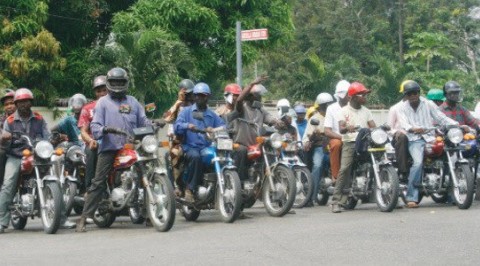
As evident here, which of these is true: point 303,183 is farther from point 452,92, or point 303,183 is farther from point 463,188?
point 452,92

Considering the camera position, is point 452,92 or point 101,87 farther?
point 452,92

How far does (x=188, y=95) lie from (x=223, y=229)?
343 cm

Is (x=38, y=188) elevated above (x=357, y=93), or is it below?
below

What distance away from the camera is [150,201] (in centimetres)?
1191

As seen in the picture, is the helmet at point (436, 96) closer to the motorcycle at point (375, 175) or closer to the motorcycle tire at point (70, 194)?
the motorcycle at point (375, 175)

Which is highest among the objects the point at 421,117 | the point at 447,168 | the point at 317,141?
the point at 421,117

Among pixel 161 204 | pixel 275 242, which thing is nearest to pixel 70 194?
pixel 161 204

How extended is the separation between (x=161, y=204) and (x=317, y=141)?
503 cm

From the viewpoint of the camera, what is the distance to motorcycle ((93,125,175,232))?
38.4 feet

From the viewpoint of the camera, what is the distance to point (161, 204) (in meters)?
11.8

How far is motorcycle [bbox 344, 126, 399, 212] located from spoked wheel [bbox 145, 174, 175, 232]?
3279mm

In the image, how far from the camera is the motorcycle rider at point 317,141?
16141 millimetres

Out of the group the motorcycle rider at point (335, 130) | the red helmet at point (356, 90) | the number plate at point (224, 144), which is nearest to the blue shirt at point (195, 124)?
the number plate at point (224, 144)

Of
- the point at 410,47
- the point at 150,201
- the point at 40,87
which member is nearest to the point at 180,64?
the point at 40,87
